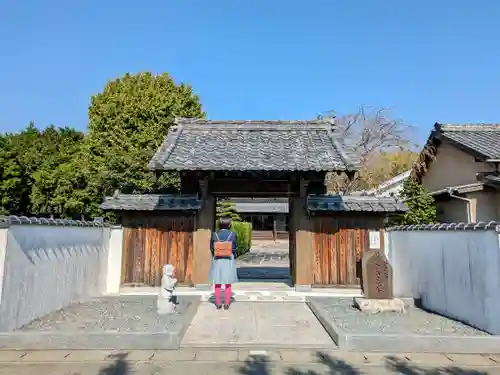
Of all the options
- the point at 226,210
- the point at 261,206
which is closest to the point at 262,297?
the point at 226,210

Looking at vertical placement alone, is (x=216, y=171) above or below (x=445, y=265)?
above

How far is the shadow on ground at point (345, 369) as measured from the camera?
3.91 m

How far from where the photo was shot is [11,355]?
4379 mm

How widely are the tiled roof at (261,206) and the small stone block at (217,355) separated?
91.0 feet

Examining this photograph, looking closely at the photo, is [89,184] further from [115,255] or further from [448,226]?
[448,226]

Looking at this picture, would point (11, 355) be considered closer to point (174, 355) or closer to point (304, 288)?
point (174, 355)

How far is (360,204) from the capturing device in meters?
9.21

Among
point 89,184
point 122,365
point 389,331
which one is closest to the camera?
point 122,365

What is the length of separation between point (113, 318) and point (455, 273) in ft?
20.0

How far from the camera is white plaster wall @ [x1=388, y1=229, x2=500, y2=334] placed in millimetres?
5074

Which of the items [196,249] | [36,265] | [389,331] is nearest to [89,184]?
[196,249]

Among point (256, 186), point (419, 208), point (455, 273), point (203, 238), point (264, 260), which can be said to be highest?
point (256, 186)

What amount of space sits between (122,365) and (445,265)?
5.77m

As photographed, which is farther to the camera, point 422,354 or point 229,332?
point 229,332
